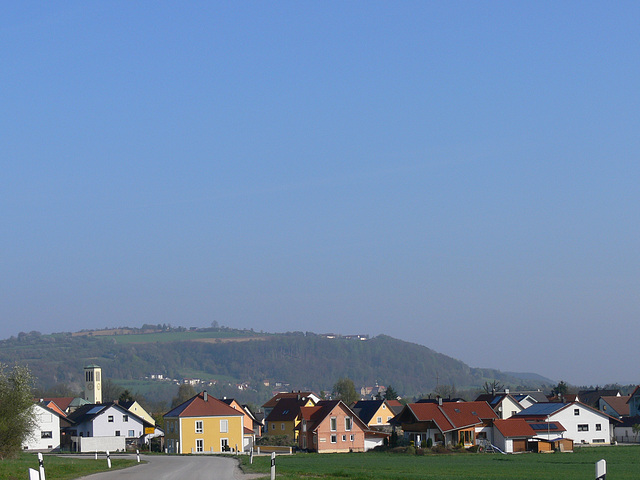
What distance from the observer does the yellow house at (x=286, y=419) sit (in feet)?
310

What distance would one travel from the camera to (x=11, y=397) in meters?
54.0

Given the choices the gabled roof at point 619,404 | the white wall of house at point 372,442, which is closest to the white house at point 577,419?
the white wall of house at point 372,442

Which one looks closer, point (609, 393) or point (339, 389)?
point (609, 393)

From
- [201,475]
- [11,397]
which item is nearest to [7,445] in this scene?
[11,397]

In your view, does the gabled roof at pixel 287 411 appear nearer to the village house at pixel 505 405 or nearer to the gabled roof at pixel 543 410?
the gabled roof at pixel 543 410

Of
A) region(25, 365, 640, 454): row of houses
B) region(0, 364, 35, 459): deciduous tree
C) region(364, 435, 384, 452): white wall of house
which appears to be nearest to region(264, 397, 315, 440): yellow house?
region(25, 365, 640, 454): row of houses

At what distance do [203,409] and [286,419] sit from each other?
16846 mm

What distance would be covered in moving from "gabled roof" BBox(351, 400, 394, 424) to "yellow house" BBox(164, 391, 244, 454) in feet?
118

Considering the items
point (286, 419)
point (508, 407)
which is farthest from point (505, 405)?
point (286, 419)

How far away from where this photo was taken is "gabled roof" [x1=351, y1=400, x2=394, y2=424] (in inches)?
4535

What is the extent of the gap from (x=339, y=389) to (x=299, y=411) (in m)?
72.8

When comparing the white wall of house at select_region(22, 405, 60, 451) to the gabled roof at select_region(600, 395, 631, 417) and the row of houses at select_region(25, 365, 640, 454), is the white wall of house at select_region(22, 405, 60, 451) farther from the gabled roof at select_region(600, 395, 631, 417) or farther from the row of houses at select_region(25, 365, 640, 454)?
the gabled roof at select_region(600, 395, 631, 417)

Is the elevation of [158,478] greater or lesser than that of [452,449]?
greater

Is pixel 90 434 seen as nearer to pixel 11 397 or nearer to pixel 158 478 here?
pixel 11 397
